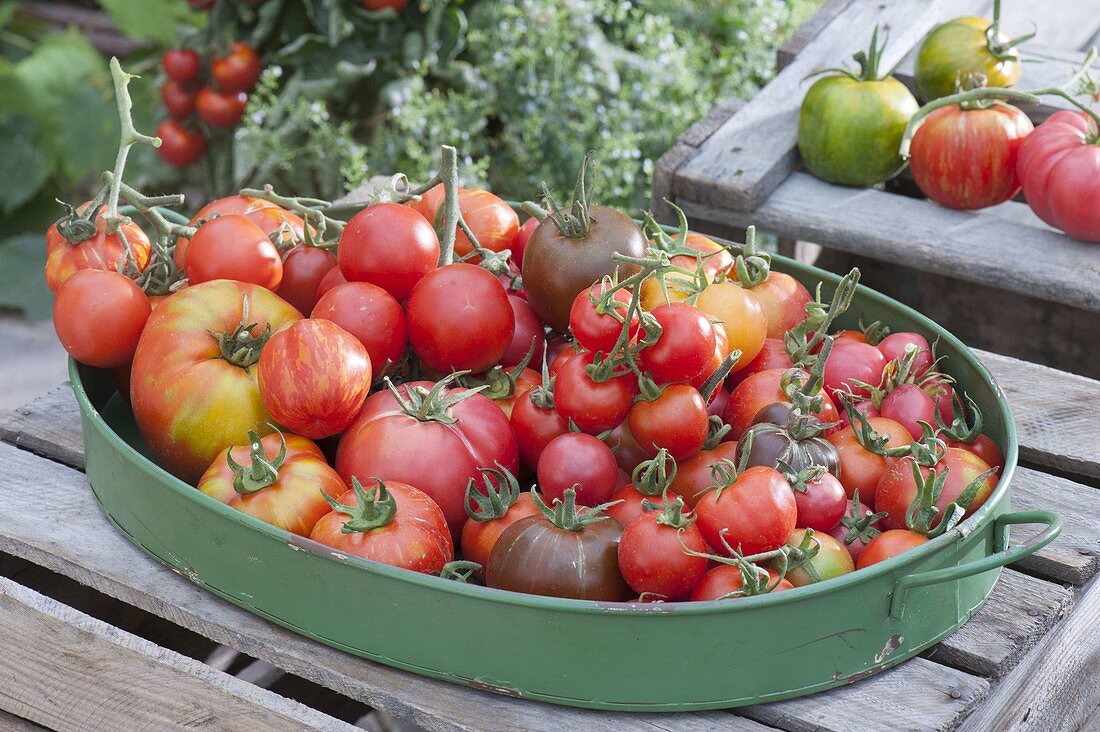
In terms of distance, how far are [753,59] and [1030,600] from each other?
85.2 inches

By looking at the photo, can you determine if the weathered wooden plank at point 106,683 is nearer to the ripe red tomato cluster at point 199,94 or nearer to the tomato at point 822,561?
the tomato at point 822,561

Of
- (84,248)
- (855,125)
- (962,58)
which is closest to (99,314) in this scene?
(84,248)

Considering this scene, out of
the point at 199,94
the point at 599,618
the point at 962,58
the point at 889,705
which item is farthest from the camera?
the point at 199,94

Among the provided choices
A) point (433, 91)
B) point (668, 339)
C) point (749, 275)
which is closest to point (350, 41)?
point (433, 91)

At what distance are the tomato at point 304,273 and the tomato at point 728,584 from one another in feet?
2.06

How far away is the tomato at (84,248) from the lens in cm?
144

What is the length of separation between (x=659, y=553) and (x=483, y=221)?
581mm

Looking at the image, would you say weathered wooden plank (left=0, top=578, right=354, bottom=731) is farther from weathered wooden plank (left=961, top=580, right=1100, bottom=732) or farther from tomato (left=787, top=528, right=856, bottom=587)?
weathered wooden plank (left=961, top=580, right=1100, bottom=732)

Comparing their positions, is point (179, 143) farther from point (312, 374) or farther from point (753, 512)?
point (753, 512)

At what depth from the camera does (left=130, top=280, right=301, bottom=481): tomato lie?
1.28 metres

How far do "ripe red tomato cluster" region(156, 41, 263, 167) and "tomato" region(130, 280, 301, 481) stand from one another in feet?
5.75

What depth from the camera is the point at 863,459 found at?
126 cm

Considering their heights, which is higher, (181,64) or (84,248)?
(84,248)

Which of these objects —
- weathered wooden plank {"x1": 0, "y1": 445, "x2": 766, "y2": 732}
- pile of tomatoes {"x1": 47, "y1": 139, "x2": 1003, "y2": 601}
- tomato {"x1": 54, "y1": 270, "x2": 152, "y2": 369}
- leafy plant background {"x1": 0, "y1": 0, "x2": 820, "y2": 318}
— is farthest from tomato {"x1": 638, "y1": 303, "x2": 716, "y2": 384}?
leafy plant background {"x1": 0, "y1": 0, "x2": 820, "y2": 318}
